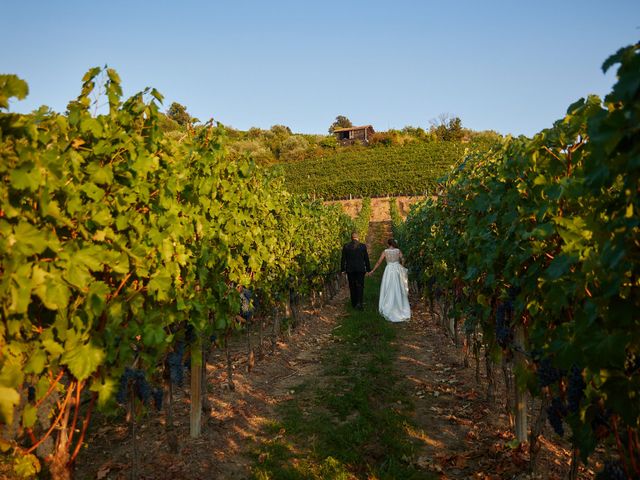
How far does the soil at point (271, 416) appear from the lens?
171 inches

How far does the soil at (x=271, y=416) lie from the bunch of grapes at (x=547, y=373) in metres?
1.44

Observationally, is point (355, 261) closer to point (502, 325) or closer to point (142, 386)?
point (502, 325)

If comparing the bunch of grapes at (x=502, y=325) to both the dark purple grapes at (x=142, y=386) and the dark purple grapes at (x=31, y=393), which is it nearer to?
the dark purple grapes at (x=142, y=386)

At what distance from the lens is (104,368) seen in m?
3.19

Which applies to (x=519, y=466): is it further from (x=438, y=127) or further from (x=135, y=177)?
(x=438, y=127)

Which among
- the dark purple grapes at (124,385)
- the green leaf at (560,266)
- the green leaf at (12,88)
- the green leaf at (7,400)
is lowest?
the dark purple grapes at (124,385)

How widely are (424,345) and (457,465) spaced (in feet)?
16.0

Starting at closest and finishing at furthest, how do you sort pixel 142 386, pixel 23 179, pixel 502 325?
pixel 23 179 < pixel 142 386 < pixel 502 325

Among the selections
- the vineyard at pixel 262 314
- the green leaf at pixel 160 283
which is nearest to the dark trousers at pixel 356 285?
the vineyard at pixel 262 314

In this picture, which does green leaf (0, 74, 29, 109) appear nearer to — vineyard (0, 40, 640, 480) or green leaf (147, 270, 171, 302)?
vineyard (0, 40, 640, 480)

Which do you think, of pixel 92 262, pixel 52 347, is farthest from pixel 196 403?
pixel 92 262

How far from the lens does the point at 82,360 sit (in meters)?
2.80

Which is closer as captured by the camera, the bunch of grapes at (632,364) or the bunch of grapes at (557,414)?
the bunch of grapes at (632,364)

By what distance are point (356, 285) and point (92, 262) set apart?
10.4 meters
